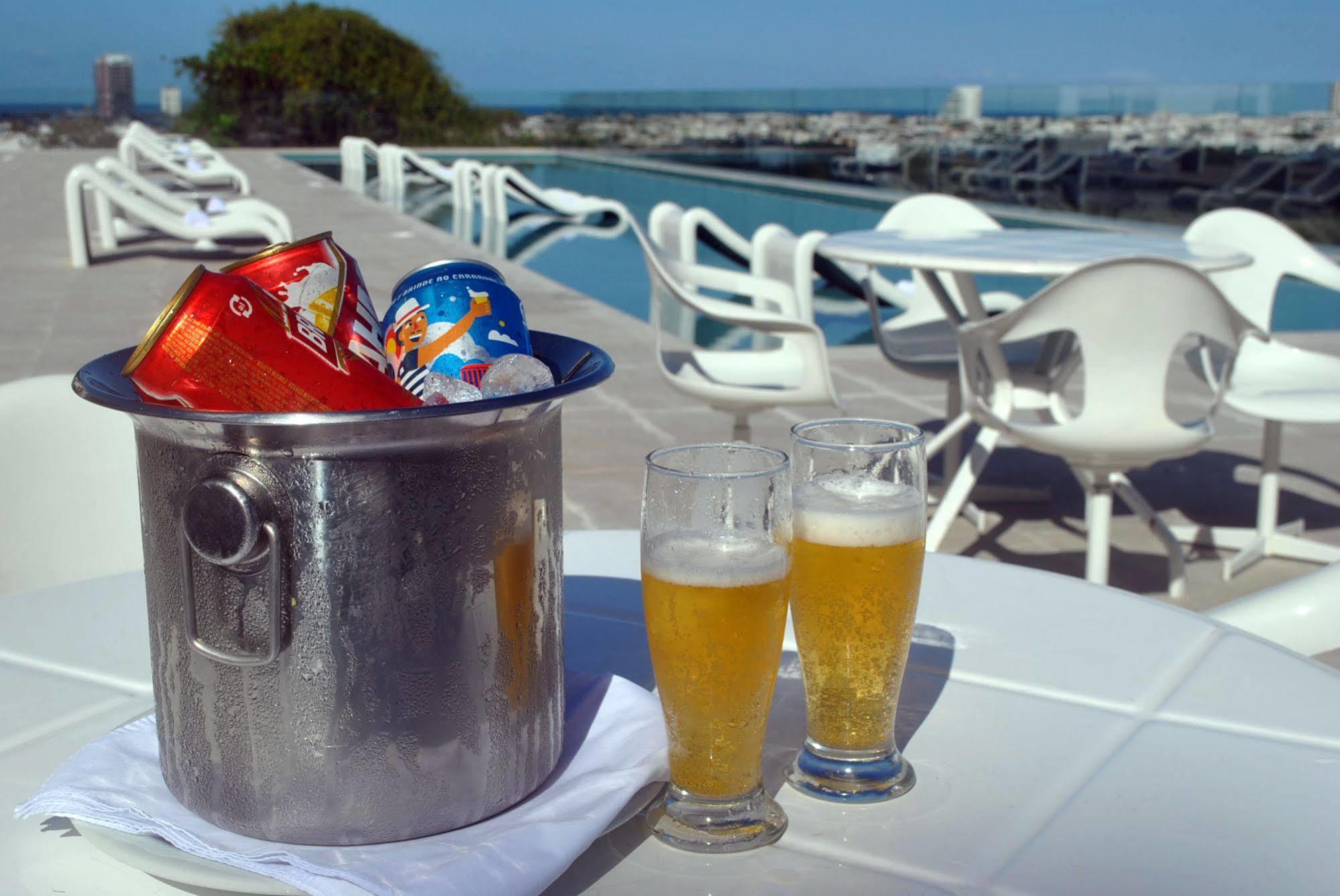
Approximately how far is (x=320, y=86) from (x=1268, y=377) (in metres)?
30.5

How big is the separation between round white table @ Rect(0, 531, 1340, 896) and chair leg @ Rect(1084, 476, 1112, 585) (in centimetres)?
180

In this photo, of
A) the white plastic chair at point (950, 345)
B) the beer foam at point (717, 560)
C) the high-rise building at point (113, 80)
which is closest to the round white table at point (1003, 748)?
the beer foam at point (717, 560)

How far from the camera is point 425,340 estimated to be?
2.51ft

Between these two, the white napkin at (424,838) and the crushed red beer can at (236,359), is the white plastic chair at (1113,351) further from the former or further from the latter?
the crushed red beer can at (236,359)

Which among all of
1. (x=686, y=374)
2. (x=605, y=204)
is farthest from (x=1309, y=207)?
(x=686, y=374)

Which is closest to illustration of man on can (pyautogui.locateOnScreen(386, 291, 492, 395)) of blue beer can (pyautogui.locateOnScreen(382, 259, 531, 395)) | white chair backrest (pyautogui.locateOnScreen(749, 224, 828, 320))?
blue beer can (pyautogui.locateOnScreen(382, 259, 531, 395))

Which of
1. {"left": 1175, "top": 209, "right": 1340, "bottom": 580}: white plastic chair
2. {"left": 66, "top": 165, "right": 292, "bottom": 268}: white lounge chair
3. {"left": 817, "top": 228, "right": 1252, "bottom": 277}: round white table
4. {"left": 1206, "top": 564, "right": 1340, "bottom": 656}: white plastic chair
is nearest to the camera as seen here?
{"left": 1206, "top": 564, "right": 1340, "bottom": 656}: white plastic chair

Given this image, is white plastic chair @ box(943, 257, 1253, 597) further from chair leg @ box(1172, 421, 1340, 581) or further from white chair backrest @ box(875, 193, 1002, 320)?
white chair backrest @ box(875, 193, 1002, 320)

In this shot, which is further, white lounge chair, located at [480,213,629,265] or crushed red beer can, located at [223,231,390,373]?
white lounge chair, located at [480,213,629,265]

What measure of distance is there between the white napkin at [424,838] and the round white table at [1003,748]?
0.03 m

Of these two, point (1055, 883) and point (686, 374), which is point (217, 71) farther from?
point (1055, 883)

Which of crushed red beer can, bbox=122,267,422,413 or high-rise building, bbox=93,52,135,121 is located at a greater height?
high-rise building, bbox=93,52,135,121

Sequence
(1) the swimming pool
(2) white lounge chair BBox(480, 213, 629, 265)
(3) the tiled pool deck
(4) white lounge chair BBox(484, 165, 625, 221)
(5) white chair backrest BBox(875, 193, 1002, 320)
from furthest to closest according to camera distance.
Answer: (4) white lounge chair BBox(484, 165, 625, 221)
(2) white lounge chair BBox(480, 213, 629, 265)
(1) the swimming pool
(5) white chair backrest BBox(875, 193, 1002, 320)
(3) the tiled pool deck

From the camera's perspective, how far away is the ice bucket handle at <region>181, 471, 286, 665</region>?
2.08 feet
